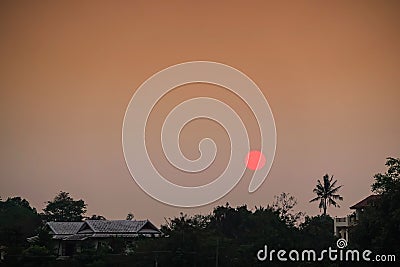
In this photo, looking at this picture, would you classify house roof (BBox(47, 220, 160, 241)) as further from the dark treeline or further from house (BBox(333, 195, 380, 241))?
house (BBox(333, 195, 380, 241))

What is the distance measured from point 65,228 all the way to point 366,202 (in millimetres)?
5353

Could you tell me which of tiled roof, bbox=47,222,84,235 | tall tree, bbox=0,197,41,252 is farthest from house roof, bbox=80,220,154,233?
tall tree, bbox=0,197,41,252

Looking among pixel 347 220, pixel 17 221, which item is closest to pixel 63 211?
pixel 17 221

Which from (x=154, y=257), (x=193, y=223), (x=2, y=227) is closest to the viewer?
(x=154, y=257)

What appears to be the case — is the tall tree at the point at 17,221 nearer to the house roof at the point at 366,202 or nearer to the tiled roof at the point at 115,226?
the tiled roof at the point at 115,226

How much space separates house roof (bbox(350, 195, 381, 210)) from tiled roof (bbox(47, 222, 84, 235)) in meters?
4.96

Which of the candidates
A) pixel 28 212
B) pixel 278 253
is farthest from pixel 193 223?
pixel 28 212

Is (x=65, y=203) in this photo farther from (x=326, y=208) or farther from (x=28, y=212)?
(x=326, y=208)

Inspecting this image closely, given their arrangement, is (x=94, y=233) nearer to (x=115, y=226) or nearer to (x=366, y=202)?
(x=115, y=226)

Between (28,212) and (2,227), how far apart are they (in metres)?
Answer: 3.39

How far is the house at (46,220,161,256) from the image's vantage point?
438 inches

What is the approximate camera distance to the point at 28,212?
14.3 metres

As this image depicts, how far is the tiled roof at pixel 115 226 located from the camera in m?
11.9

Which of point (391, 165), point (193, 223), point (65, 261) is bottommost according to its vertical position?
point (65, 261)
